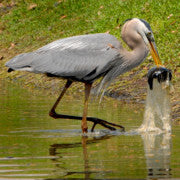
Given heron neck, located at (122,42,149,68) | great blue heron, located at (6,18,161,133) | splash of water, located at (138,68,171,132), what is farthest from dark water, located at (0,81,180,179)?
heron neck, located at (122,42,149,68)

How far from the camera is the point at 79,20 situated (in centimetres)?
1933

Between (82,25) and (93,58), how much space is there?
998cm

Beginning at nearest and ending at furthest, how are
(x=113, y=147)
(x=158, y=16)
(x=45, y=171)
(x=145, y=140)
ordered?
(x=45, y=171)
(x=113, y=147)
(x=145, y=140)
(x=158, y=16)

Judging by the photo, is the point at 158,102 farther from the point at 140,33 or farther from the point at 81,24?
the point at 81,24

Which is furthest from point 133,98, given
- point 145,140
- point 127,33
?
point 145,140

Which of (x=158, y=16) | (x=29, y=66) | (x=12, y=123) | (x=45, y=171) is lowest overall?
(x=45, y=171)

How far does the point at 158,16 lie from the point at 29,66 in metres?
7.47

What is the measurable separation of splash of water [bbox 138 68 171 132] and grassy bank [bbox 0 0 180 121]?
3.02ft

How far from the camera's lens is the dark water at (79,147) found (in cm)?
581

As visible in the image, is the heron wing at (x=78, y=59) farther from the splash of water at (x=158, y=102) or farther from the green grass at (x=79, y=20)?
the green grass at (x=79, y=20)

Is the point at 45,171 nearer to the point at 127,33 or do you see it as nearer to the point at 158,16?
the point at 127,33

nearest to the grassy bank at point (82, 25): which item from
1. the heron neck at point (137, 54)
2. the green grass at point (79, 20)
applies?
the green grass at point (79, 20)

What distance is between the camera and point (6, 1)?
2411cm

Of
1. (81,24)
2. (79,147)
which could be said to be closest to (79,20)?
(81,24)
